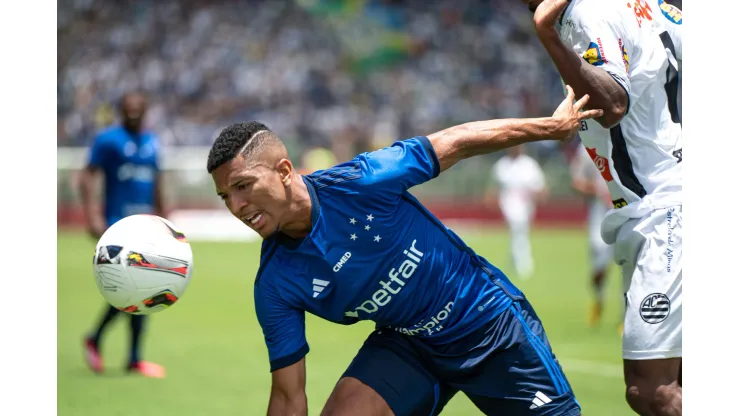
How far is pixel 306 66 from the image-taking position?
31344 millimetres

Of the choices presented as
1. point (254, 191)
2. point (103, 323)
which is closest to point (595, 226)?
point (103, 323)

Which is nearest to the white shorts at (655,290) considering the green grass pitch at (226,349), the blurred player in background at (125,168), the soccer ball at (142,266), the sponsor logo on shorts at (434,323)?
the sponsor logo on shorts at (434,323)

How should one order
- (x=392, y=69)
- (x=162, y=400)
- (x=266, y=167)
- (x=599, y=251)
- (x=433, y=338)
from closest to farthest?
(x=266, y=167), (x=433, y=338), (x=162, y=400), (x=599, y=251), (x=392, y=69)

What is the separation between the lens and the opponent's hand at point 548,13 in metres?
A: 4.20

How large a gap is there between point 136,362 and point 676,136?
20.3ft

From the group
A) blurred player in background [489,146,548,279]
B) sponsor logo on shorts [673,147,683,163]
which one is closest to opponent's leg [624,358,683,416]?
sponsor logo on shorts [673,147,683,163]

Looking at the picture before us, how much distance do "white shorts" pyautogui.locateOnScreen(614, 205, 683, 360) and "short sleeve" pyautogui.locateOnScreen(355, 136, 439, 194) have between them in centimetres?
118

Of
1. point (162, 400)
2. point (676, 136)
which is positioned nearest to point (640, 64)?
point (676, 136)

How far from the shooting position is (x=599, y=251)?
40.3 feet

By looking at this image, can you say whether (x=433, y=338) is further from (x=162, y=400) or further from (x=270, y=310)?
(x=162, y=400)

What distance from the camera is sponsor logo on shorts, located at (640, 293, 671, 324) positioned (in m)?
4.50

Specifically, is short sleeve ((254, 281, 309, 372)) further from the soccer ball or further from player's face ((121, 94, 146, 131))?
player's face ((121, 94, 146, 131))

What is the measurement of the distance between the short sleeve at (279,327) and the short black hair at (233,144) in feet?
2.03

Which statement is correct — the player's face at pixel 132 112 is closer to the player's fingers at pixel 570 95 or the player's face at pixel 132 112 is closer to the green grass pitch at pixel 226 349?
the green grass pitch at pixel 226 349
